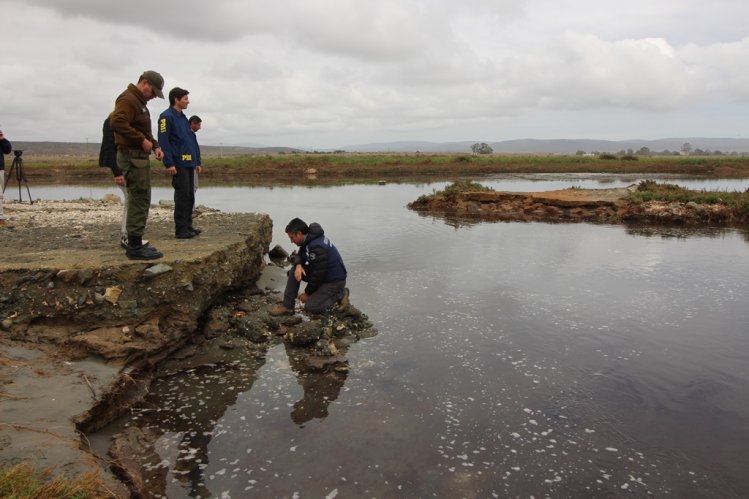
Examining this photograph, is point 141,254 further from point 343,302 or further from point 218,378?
point 343,302

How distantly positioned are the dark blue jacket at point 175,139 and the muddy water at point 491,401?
3298 millimetres

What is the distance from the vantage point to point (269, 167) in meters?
50.0

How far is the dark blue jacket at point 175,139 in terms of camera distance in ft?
25.7

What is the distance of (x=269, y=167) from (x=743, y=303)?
45.2m

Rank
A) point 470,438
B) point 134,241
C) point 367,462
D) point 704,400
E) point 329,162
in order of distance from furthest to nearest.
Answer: point 329,162 → point 134,241 → point 704,400 → point 470,438 → point 367,462

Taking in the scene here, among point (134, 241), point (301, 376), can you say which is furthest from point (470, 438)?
point (134, 241)

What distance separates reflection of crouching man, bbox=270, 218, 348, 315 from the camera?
7.64 meters

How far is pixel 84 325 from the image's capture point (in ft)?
20.5

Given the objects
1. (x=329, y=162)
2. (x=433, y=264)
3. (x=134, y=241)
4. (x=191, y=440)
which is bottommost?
(x=191, y=440)

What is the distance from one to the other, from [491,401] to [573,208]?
16359 millimetres

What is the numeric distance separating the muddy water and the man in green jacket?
1.94 m

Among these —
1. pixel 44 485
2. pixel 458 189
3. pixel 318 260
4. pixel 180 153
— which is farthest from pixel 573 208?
pixel 44 485

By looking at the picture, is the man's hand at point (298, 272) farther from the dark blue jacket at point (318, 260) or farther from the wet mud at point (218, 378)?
the wet mud at point (218, 378)

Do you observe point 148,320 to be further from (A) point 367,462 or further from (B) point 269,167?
(B) point 269,167
